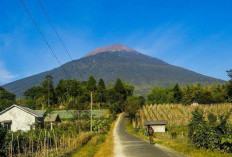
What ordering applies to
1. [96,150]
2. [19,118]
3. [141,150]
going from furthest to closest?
[19,118], [96,150], [141,150]

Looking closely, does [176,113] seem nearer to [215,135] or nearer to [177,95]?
[177,95]

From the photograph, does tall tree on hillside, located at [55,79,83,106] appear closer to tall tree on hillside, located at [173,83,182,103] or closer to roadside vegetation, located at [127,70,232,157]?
roadside vegetation, located at [127,70,232,157]

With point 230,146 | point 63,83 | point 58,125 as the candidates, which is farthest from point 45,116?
point 63,83

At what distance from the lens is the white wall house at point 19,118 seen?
54.6 metres

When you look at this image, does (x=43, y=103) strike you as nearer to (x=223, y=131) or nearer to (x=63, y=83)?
(x=63, y=83)

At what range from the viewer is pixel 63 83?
442ft

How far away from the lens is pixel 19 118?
55.2m

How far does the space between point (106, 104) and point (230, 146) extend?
10215cm

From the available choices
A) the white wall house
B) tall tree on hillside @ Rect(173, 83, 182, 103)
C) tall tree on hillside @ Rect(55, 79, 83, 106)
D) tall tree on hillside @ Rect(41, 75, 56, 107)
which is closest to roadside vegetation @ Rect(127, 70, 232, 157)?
tall tree on hillside @ Rect(173, 83, 182, 103)

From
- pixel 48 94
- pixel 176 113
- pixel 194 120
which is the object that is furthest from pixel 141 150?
pixel 48 94

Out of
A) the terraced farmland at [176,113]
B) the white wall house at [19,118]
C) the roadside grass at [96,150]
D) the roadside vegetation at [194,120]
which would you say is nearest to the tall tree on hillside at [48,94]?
the roadside vegetation at [194,120]

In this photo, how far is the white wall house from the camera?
54619mm

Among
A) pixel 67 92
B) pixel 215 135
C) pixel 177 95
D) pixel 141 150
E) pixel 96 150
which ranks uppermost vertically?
pixel 67 92

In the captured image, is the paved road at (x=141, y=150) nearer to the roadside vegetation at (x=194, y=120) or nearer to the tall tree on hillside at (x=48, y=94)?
the roadside vegetation at (x=194, y=120)
